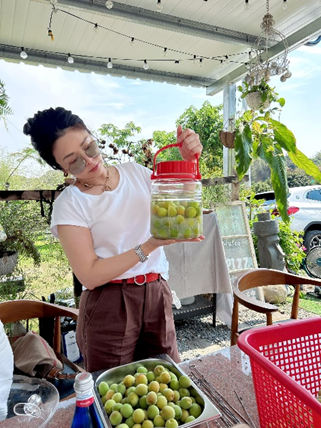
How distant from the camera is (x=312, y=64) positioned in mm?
6926

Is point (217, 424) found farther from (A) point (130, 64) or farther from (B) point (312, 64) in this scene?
(B) point (312, 64)

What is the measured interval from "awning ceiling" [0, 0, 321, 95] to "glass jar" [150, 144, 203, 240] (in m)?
2.48

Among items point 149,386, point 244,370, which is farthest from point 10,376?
point 244,370

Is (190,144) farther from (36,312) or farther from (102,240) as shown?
(36,312)

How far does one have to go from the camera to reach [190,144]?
1017 mm

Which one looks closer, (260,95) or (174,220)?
(174,220)

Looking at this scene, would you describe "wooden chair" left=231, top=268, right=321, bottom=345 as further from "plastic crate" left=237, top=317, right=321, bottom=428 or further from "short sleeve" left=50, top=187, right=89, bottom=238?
"short sleeve" left=50, top=187, right=89, bottom=238

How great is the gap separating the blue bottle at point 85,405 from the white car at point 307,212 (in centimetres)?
475

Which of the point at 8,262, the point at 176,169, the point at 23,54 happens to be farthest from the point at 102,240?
the point at 23,54

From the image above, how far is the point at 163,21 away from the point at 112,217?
9.06 feet

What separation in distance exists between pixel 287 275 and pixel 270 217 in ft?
7.24

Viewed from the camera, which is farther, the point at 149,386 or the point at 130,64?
the point at 130,64

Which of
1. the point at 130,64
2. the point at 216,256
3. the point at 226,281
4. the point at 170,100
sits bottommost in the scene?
the point at 226,281

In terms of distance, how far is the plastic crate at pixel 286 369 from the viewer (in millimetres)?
525
